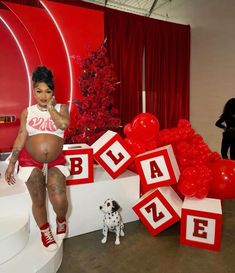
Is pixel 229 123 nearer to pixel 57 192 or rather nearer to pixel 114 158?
pixel 114 158

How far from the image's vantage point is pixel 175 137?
277cm

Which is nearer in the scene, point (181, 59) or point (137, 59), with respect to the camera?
point (137, 59)

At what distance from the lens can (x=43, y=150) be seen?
1877mm

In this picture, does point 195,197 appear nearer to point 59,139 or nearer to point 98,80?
point 59,139

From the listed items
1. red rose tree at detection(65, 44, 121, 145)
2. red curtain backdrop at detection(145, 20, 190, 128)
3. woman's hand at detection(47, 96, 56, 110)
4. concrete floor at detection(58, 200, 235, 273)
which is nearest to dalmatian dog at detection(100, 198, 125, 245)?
concrete floor at detection(58, 200, 235, 273)

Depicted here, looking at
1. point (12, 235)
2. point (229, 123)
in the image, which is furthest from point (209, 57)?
point (12, 235)

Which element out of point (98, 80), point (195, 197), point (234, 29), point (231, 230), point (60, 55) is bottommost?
point (231, 230)

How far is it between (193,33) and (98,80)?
2901mm

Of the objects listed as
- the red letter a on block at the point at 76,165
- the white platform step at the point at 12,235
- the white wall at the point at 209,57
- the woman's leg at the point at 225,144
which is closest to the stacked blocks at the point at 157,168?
the red letter a on block at the point at 76,165

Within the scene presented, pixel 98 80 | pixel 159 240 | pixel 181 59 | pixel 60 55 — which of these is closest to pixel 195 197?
pixel 159 240

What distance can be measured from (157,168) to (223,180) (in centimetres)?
74

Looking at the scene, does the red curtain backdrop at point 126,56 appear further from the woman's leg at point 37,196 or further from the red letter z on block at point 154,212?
the woman's leg at point 37,196

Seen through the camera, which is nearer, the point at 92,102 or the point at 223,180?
the point at 223,180

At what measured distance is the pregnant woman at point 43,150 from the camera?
1.86 m
